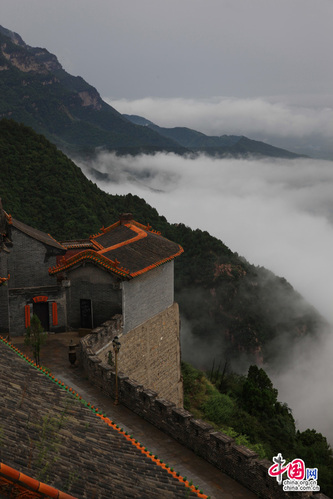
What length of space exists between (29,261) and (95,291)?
5488 millimetres

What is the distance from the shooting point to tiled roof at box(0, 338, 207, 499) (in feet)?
33.8

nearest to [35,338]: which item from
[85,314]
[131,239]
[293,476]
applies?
[85,314]

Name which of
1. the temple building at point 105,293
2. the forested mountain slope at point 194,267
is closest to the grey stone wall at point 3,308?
the temple building at point 105,293

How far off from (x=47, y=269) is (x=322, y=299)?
167m

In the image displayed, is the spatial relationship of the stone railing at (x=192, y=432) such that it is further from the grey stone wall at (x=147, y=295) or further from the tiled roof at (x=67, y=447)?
the grey stone wall at (x=147, y=295)

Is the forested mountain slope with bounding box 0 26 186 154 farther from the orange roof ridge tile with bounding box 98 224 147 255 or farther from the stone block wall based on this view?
the stone block wall

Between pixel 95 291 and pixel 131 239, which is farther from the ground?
pixel 131 239

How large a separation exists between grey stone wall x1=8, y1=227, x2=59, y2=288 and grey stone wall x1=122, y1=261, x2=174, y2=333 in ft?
19.2

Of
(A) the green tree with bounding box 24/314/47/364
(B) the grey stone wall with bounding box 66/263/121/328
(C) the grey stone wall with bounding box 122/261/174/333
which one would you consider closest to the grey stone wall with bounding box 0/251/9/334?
(B) the grey stone wall with bounding box 66/263/121/328

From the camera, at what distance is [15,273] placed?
31.4 meters

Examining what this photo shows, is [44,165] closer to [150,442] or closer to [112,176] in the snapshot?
[150,442]

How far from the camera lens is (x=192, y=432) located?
707 inches

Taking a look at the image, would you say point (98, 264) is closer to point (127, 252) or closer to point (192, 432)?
point (127, 252)

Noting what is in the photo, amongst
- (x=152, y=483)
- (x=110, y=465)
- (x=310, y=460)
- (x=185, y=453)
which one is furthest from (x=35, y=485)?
(x=310, y=460)
